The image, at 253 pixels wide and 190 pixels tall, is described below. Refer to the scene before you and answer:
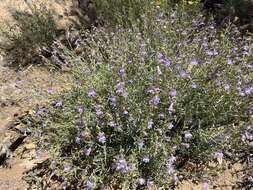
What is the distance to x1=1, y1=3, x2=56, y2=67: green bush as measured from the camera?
196 inches

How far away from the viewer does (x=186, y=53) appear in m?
3.58

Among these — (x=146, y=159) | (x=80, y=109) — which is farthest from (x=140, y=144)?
(x=80, y=109)

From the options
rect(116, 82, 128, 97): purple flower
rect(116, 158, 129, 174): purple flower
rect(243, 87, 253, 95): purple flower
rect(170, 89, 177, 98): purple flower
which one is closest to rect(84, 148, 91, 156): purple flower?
rect(116, 158, 129, 174): purple flower

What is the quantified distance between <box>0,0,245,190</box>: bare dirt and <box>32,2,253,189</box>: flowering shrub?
192 millimetres

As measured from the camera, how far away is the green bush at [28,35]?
4.98 metres

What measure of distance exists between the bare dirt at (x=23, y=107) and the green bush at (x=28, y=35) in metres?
0.16

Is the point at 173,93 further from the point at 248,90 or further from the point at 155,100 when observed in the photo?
the point at 248,90

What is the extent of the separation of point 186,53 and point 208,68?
25cm

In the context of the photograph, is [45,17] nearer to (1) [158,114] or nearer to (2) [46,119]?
(2) [46,119]

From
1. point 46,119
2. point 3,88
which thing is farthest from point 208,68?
point 3,88

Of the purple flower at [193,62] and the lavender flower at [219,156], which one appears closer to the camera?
the lavender flower at [219,156]

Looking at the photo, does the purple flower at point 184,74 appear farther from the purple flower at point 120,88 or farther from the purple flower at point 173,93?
the purple flower at point 120,88

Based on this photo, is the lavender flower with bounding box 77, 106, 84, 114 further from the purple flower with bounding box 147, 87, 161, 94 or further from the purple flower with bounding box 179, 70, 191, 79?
the purple flower with bounding box 179, 70, 191, 79

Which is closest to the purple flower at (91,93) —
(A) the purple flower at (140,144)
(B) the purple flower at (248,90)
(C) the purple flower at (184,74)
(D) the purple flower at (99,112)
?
(D) the purple flower at (99,112)
